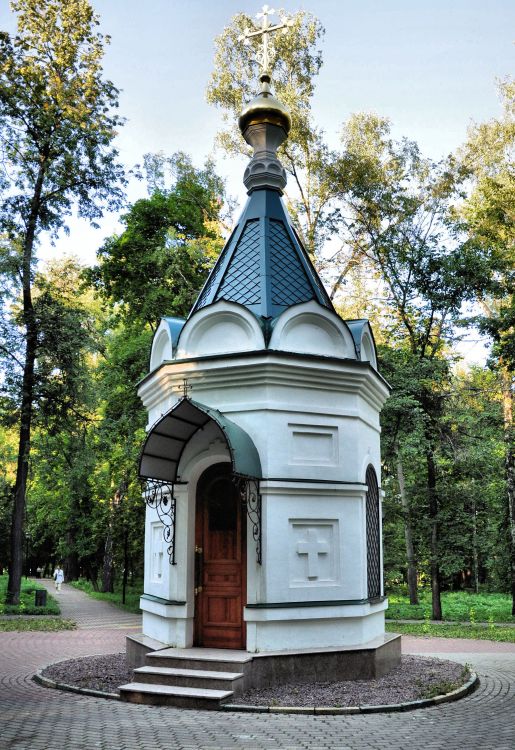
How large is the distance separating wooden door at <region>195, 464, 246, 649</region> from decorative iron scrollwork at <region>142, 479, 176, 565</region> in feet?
1.06

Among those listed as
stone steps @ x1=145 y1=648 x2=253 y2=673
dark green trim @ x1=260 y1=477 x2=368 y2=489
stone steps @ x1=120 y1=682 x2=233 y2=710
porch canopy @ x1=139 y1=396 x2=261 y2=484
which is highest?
porch canopy @ x1=139 y1=396 x2=261 y2=484

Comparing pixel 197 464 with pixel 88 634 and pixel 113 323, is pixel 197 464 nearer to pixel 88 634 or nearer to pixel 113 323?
pixel 88 634

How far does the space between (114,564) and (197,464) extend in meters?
25.1

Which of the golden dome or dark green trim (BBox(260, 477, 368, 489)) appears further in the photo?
the golden dome

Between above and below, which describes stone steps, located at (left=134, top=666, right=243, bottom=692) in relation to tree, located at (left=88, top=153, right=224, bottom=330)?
below

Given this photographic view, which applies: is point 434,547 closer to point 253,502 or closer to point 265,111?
point 253,502

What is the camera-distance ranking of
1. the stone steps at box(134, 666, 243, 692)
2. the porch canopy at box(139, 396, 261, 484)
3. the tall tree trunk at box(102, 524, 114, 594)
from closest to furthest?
the stone steps at box(134, 666, 243, 692) < the porch canopy at box(139, 396, 261, 484) < the tall tree trunk at box(102, 524, 114, 594)

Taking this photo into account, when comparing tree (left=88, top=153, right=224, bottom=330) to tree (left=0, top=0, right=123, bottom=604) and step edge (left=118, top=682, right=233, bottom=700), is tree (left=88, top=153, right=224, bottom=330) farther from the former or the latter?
step edge (left=118, top=682, right=233, bottom=700)

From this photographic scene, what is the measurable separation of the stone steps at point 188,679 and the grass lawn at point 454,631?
28.7 feet

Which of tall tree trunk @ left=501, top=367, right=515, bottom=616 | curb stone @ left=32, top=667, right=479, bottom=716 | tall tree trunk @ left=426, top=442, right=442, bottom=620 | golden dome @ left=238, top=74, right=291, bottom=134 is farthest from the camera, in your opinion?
tall tree trunk @ left=426, top=442, right=442, bottom=620

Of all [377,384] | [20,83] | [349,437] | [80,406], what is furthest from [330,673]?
[20,83]

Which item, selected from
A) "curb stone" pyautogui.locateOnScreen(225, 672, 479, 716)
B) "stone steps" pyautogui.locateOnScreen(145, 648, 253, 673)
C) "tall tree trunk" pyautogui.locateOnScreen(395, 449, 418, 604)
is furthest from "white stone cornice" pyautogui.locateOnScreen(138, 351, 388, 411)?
"tall tree trunk" pyautogui.locateOnScreen(395, 449, 418, 604)

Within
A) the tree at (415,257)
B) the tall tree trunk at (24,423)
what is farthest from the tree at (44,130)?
the tree at (415,257)

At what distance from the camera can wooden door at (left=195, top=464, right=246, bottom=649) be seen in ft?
26.7
